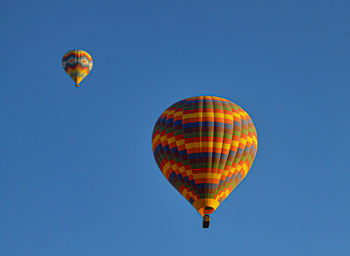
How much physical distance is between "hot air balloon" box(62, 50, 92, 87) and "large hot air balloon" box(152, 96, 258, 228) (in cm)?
2507

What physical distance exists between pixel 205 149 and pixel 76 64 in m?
30.2

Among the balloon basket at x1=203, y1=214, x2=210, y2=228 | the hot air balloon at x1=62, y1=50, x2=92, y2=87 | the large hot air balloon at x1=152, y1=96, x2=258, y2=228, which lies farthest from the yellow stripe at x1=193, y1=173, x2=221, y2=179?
the hot air balloon at x1=62, y1=50, x2=92, y2=87

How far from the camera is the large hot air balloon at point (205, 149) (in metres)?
40.8

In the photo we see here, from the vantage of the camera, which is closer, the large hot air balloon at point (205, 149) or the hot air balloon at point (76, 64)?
the large hot air balloon at point (205, 149)

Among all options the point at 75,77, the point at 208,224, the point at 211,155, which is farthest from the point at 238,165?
the point at 75,77

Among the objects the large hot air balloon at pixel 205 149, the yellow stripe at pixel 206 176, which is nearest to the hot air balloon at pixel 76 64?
the large hot air balloon at pixel 205 149

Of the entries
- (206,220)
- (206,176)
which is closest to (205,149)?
(206,176)

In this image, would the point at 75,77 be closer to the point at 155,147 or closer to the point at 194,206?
the point at 155,147

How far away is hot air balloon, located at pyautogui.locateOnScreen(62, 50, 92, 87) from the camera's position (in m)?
66.9

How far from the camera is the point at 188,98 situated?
44.9 metres

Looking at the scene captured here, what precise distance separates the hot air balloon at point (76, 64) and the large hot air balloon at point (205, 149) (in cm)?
2507

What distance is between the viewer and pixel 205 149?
136ft

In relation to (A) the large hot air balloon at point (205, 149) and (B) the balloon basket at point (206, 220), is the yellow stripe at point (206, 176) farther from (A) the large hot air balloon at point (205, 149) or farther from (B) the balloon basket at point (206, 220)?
(B) the balloon basket at point (206, 220)

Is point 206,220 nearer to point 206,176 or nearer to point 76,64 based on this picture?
point 206,176
